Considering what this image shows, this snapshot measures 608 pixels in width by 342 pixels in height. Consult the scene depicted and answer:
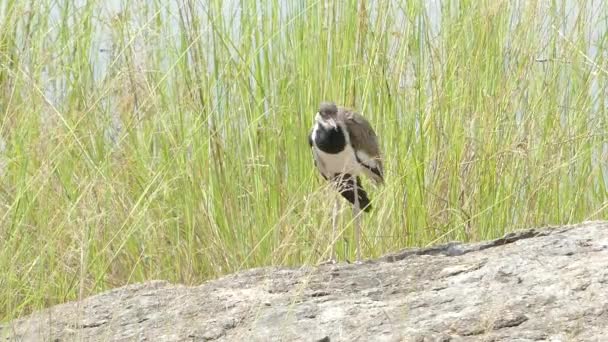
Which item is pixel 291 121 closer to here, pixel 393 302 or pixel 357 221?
pixel 357 221

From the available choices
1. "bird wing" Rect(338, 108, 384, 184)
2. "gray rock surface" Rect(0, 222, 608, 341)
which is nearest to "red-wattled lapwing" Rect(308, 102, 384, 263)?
"bird wing" Rect(338, 108, 384, 184)

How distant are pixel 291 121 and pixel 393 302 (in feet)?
5.58

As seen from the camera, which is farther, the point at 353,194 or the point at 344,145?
the point at 353,194

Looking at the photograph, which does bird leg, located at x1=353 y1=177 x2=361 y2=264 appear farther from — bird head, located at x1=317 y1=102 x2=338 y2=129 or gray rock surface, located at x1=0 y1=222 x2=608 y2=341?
gray rock surface, located at x1=0 y1=222 x2=608 y2=341

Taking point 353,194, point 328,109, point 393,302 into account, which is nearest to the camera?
point 393,302

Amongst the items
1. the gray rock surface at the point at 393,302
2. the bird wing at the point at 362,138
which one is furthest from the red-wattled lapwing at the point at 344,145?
the gray rock surface at the point at 393,302

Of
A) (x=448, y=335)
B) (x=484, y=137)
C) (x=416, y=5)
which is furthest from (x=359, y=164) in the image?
(x=448, y=335)

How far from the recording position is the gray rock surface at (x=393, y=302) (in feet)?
8.35

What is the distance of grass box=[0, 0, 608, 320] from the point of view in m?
4.19

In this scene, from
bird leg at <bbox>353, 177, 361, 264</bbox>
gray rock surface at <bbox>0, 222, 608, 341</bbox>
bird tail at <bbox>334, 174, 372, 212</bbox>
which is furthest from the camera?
bird tail at <bbox>334, 174, 372, 212</bbox>

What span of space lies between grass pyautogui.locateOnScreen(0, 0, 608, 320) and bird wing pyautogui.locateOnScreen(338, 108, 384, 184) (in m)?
0.19

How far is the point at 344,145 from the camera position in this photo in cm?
405

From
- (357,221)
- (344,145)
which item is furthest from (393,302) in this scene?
(344,145)

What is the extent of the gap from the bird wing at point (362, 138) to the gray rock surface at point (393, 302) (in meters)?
0.80
